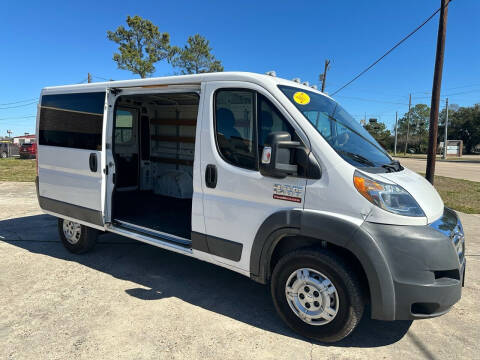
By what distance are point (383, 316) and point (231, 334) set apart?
1241 mm

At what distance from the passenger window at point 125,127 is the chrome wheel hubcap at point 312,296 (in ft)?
12.3

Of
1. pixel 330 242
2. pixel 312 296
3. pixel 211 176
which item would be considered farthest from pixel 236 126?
pixel 312 296

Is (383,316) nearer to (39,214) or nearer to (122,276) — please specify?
(122,276)

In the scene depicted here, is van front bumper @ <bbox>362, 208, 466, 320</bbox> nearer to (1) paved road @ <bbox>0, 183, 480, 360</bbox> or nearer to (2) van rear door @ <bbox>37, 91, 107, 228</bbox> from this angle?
(1) paved road @ <bbox>0, 183, 480, 360</bbox>

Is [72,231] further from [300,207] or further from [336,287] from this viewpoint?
[336,287]

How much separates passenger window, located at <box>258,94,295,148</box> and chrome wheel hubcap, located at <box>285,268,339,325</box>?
1.13m

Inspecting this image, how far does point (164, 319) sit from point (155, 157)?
12.3ft

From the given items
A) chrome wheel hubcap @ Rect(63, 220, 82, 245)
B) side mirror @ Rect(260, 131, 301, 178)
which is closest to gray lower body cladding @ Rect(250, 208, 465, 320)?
side mirror @ Rect(260, 131, 301, 178)

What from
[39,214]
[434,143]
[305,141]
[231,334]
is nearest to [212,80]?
[305,141]

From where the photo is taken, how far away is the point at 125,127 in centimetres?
539

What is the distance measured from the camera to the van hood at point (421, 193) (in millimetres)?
2492

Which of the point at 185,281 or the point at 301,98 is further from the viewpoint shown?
the point at 185,281

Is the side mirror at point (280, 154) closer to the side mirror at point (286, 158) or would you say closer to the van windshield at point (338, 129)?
the side mirror at point (286, 158)

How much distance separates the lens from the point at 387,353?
2605 millimetres
